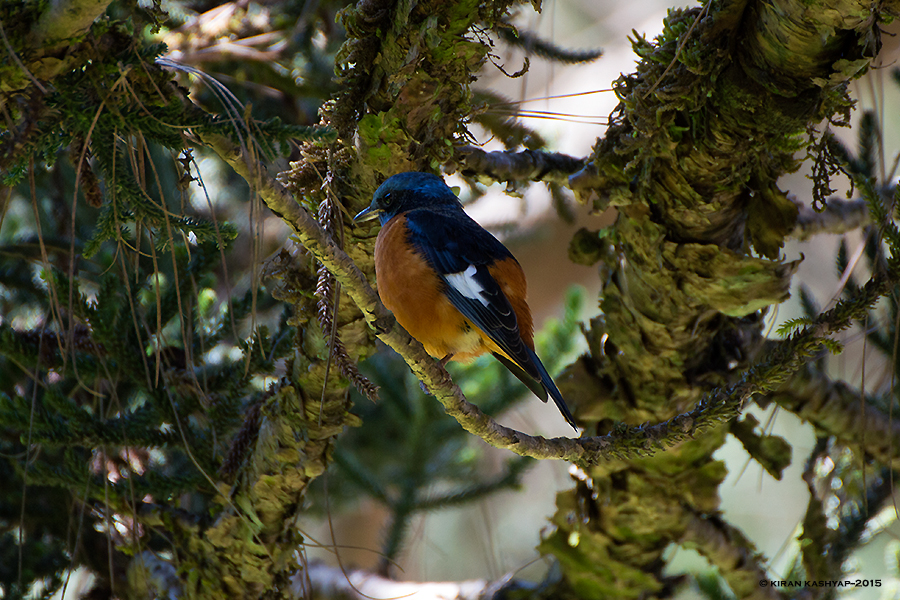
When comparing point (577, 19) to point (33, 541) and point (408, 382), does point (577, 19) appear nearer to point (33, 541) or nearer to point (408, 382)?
point (408, 382)

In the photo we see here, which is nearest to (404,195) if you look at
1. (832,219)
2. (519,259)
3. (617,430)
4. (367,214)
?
(367,214)

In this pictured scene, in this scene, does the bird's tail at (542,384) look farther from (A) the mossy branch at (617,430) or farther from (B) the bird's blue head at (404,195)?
(B) the bird's blue head at (404,195)

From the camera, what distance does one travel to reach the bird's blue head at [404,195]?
204 cm

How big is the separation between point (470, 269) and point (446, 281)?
0.36 ft

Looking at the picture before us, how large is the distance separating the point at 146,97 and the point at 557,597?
8.56 feet

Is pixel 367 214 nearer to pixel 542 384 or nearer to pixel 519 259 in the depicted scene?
pixel 542 384

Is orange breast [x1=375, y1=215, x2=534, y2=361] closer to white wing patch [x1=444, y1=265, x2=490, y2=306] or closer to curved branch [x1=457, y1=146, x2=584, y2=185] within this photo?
white wing patch [x1=444, y1=265, x2=490, y2=306]

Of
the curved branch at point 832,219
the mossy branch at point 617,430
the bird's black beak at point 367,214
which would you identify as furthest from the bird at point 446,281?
the curved branch at point 832,219

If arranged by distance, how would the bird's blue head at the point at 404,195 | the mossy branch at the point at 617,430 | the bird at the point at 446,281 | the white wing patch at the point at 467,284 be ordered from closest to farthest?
the mossy branch at the point at 617,430 < the bird's blue head at the point at 404,195 < the bird at the point at 446,281 < the white wing patch at the point at 467,284

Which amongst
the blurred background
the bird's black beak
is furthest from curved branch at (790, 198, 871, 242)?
the bird's black beak

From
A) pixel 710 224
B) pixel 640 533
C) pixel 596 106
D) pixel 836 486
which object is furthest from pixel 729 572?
pixel 596 106

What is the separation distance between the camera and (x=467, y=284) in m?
2.42

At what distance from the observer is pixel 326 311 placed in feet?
5.86

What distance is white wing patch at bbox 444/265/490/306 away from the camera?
236 centimetres
